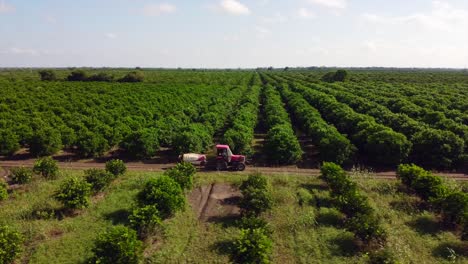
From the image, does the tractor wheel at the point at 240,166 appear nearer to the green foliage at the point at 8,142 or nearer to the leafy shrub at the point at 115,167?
the leafy shrub at the point at 115,167

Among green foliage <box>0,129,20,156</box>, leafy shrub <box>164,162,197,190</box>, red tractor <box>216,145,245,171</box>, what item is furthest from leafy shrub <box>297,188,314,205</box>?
green foliage <box>0,129,20,156</box>

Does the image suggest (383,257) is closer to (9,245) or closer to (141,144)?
(9,245)

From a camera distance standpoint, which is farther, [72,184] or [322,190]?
[322,190]

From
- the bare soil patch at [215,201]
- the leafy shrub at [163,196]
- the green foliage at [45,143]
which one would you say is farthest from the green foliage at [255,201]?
the green foliage at [45,143]

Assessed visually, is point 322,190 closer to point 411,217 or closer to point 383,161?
point 411,217

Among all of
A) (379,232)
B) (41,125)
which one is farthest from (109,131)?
(379,232)

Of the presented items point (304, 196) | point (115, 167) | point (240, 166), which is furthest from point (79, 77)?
point (304, 196)

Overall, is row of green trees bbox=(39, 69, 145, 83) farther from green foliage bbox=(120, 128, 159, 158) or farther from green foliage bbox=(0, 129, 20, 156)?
green foliage bbox=(120, 128, 159, 158)
